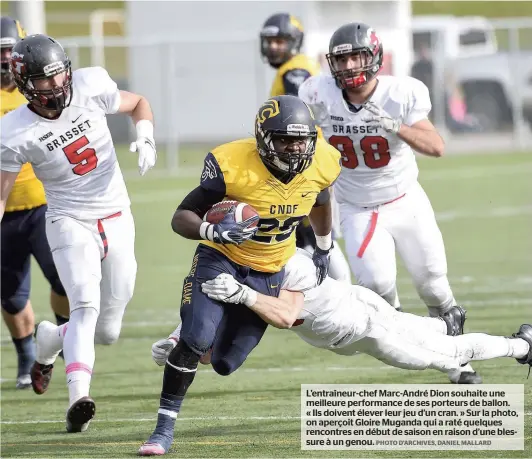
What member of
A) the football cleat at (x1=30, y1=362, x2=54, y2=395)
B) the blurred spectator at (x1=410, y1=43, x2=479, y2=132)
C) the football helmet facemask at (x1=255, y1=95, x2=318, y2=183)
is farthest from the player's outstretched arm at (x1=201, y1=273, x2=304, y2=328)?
the blurred spectator at (x1=410, y1=43, x2=479, y2=132)

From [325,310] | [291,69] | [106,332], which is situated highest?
[291,69]

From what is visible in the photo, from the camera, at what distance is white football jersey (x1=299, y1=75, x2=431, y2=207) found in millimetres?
6590

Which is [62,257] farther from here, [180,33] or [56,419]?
[180,33]

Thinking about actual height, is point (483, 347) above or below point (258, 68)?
above

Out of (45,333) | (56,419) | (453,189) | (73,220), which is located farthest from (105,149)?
(453,189)

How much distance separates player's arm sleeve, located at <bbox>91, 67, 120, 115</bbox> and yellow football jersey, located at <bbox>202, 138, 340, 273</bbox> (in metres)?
1.04

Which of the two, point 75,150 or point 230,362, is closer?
point 230,362

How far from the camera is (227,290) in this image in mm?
5238

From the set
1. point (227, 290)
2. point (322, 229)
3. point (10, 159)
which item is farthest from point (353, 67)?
point (10, 159)

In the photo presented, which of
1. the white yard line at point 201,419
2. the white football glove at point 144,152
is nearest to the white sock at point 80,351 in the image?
the white yard line at point 201,419

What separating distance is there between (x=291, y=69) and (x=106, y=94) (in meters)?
2.54

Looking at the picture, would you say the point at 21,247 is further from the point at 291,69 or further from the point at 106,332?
the point at 291,69

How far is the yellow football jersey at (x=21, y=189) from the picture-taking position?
707 centimetres

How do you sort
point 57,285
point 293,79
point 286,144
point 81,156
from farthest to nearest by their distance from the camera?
1. point 293,79
2. point 57,285
3. point 81,156
4. point 286,144
